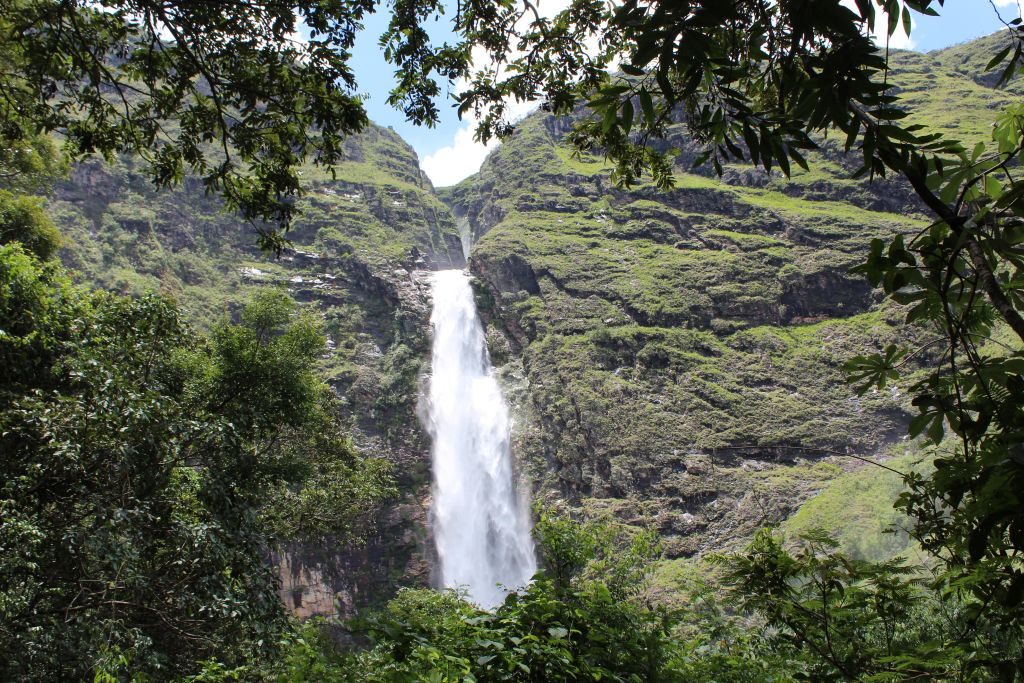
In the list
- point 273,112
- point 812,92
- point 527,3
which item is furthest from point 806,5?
point 273,112

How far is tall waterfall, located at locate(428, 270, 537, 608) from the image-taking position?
114ft

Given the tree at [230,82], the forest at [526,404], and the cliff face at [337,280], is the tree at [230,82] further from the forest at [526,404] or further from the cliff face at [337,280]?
the cliff face at [337,280]

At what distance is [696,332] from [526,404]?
564 inches

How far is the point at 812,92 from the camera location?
1.38 m

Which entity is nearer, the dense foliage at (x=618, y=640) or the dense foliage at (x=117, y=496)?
the dense foliage at (x=618, y=640)

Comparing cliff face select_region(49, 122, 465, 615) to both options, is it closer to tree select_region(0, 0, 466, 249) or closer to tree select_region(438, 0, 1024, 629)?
tree select_region(0, 0, 466, 249)

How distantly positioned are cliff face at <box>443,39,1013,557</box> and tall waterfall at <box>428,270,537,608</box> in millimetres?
1927

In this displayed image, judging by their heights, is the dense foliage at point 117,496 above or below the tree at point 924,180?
below

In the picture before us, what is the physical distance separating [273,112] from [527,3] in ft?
7.66

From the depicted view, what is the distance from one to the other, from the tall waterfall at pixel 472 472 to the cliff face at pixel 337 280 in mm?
1351

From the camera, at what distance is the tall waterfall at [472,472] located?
3488cm

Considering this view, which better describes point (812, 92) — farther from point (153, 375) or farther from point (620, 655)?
point (153, 375)

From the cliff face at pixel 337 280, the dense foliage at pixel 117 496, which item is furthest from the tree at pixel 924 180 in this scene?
the cliff face at pixel 337 280

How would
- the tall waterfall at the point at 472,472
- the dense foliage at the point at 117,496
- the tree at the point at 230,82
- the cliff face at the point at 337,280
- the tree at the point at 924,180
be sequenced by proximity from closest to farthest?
the tree at the point at 924,180 → the tree at the point at 230,82 → the dense foliage at the point at 117,496 → the tall waterfall at the point at 472,472 → the cliff face at the point at 337,280
